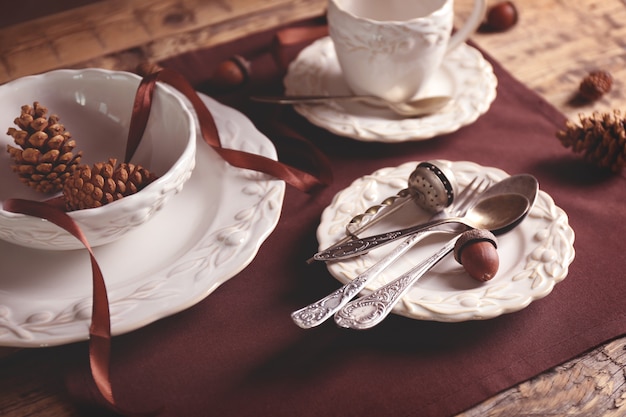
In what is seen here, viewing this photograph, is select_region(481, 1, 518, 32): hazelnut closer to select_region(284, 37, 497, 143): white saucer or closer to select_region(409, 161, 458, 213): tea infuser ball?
select_region(284, 37, 497, 143): white saucer

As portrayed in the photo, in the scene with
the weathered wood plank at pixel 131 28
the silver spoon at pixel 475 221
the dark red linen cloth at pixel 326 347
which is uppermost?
the weathered wood plank at pixel 131 28

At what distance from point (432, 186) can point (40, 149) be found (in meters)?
0.36

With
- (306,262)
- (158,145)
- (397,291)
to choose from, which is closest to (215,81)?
(158,145)

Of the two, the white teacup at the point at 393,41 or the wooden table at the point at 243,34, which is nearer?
the white teacup at the point at 393,41

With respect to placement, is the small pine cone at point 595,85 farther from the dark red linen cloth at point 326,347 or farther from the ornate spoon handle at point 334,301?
the ornate spoon handle at point 334,301

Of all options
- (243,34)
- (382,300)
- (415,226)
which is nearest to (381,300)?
(382,300)

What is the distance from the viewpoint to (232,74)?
2.94 ft

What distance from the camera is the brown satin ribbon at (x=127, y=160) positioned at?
0.56m

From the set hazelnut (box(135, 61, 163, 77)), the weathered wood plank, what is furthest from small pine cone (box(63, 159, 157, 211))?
the weathered wood plank

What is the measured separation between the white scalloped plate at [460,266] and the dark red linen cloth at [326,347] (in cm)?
3

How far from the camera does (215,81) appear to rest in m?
0.90

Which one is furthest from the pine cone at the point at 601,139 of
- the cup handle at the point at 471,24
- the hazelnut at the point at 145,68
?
the hazelnut at the point at 145,68

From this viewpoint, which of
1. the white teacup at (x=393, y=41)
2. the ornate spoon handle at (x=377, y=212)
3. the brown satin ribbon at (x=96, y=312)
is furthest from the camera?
the white teacup at (x=393, y=41)

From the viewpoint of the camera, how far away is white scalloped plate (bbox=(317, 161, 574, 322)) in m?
0.59
